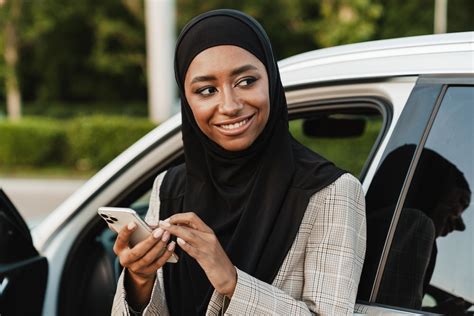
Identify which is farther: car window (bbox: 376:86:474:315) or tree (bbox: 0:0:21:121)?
tree (bbox: 0:0:21:121)

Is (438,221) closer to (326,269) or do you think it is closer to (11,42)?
(326,269)

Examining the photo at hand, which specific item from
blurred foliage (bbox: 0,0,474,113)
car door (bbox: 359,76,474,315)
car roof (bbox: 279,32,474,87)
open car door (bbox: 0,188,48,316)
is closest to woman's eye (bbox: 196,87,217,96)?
car roof (bbox: 279,32,474,87)

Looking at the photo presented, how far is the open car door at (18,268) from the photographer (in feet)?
7.07

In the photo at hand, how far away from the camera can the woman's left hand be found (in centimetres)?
152

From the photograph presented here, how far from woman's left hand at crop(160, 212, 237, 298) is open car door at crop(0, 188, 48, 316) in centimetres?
86

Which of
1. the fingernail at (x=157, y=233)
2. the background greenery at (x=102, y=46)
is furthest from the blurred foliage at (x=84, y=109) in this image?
the fingernail at (x=157, y=233)

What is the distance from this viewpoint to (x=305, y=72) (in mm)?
2020

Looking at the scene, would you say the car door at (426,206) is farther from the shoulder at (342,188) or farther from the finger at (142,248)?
the finger at (142,248)

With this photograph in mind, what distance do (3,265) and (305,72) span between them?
111 cm

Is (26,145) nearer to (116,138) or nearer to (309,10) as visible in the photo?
(116,138)

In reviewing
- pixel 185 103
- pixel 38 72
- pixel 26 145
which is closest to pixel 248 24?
pixel 185 103

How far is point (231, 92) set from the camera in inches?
68.6

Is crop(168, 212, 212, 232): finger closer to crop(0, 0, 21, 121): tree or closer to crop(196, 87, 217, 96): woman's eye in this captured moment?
crop(196, 87, 217, 96): woman's eye

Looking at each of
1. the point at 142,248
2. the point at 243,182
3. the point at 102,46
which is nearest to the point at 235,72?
the point at 243,182
